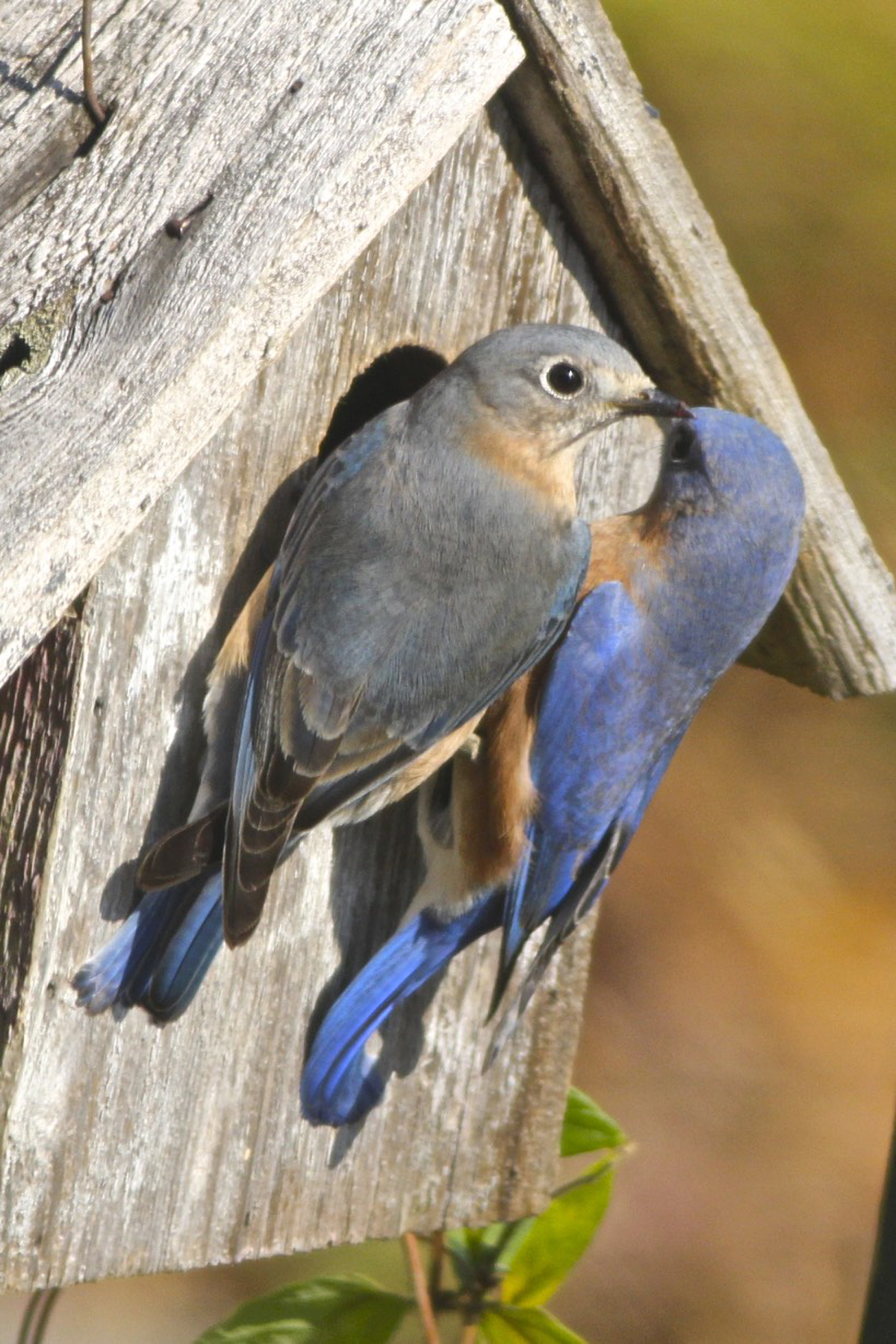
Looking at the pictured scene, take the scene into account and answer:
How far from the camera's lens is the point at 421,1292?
2518 mm

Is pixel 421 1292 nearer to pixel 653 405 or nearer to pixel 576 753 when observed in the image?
pixel 576 753

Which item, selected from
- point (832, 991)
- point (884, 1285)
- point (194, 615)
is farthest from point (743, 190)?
point (884, 1285)

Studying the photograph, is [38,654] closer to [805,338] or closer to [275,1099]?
[275,1099]

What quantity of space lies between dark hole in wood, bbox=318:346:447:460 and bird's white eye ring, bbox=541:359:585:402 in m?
0.18

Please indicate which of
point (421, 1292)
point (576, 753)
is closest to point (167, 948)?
point (576, 753)

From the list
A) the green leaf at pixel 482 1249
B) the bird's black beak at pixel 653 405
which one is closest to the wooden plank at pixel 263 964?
the green leaf at pixel 482 1249

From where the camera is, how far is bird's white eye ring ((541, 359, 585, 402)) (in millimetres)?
2334

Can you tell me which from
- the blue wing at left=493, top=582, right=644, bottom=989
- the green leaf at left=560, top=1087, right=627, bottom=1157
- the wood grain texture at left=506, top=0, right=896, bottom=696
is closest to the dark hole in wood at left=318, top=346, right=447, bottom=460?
the wood grain texture at left=506, top=0, right=896, bottom=696

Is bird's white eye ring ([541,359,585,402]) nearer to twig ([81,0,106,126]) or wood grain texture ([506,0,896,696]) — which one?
wood grain texture ([506,0,896,696])

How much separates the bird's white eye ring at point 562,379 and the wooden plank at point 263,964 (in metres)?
0.17

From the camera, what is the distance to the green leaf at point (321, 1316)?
2.52 meters

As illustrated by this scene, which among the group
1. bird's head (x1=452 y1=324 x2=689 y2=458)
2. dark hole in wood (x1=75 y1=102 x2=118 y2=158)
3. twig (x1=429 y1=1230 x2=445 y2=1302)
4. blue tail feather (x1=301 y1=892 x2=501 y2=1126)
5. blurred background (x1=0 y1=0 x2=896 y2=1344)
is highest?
dark hole in wood (x1=75 y1=102 x2=118 y2=158)

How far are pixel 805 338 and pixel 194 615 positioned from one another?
282 centimetres

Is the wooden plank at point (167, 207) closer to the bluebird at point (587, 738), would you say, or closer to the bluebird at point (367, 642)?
the bluebird at point (367, 642)
